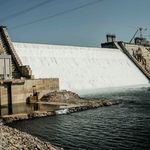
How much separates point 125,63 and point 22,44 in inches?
877

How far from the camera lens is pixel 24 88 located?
33.1m

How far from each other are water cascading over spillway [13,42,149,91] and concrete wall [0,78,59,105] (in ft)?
17.8

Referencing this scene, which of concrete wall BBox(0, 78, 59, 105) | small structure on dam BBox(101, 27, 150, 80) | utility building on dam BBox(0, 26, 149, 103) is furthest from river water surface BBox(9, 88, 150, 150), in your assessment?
small structure on dam BBox(101, 27, 150, 80)

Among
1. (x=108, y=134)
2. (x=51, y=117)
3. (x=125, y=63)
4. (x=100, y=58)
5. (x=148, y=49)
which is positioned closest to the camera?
(x=108, y=134)

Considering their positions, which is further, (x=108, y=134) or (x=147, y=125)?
(x=147, y=125)

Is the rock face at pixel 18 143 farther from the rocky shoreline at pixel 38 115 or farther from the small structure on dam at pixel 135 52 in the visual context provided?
the small structure on dam at pixel 135 52

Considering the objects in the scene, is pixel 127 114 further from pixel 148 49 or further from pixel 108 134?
pixel 148 49

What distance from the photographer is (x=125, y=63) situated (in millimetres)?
60094

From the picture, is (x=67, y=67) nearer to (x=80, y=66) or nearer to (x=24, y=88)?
(x=80, y=66)

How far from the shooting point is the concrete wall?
31234 mm

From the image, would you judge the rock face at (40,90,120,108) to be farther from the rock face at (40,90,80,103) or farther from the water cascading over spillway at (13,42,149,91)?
the water cascading over spillway at (13,42,149,91)

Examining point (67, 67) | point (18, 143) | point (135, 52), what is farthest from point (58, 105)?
point (135, 52)

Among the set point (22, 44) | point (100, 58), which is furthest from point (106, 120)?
point (100, 58)

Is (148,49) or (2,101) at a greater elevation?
(148,49)
